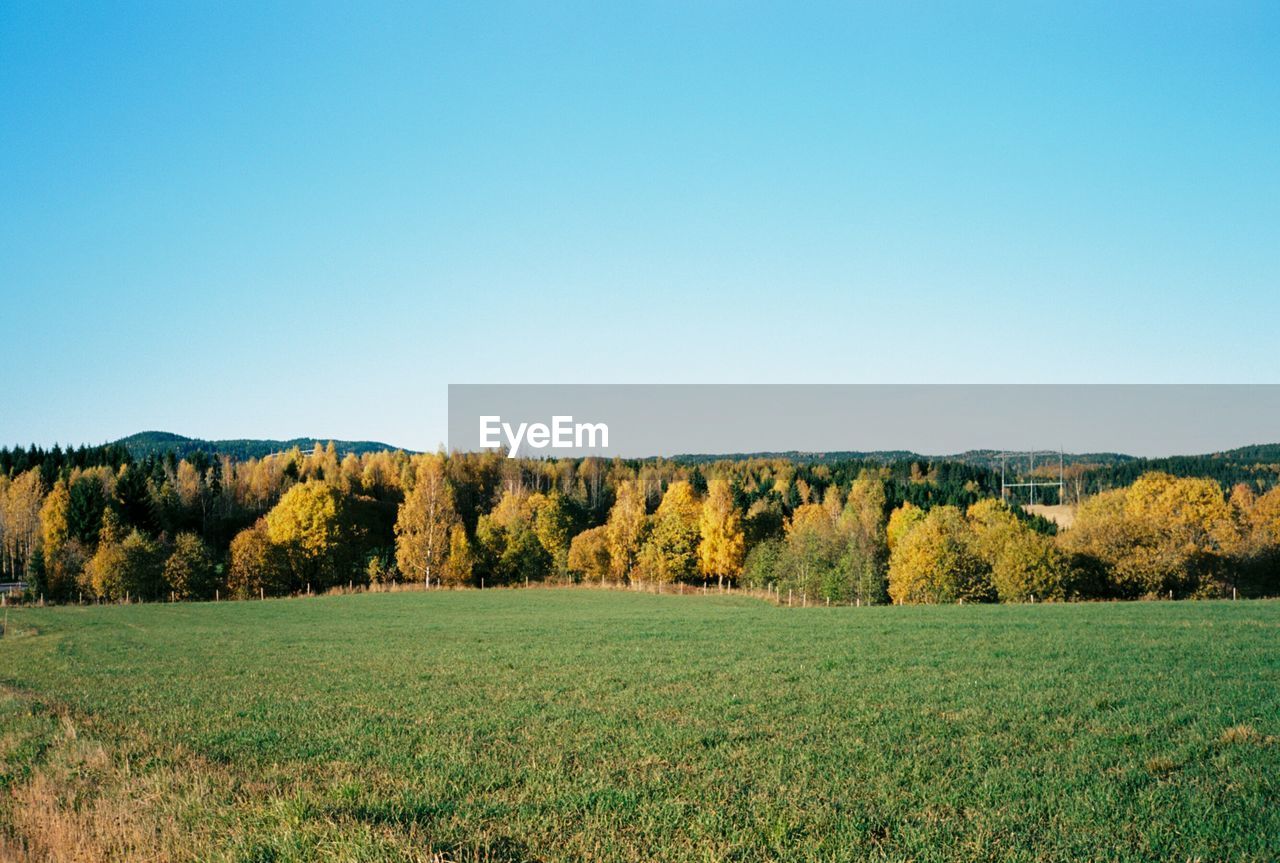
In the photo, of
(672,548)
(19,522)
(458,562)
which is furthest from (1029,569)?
(19,522)

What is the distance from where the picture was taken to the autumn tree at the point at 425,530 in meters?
90.1

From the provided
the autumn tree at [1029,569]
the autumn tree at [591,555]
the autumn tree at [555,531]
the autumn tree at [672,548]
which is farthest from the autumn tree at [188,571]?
the autumn tree at [1029,569]

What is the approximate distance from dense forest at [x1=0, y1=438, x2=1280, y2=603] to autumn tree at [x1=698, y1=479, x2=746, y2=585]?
16 cm

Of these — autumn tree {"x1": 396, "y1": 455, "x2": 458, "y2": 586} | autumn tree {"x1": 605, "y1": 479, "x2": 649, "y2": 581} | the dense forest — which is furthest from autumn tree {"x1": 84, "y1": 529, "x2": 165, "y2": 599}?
autumn tree {"x1": 605, "y1": 479, "x2": 649, "y2": 581}

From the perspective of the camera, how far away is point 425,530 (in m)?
92.3

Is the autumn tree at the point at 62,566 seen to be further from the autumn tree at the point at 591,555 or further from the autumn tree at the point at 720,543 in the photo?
the autumn tree at the point at 720,543

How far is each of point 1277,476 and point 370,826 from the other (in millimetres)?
185775

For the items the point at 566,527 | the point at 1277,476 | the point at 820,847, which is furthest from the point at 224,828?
the point at 1277,476

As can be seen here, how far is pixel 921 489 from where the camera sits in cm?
13962

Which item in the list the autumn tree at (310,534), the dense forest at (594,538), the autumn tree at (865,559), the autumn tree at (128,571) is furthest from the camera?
the autumn tree at (310,534)

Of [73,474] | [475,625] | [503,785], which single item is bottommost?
[475,625]

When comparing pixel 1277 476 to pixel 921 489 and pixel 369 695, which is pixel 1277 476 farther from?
pixel 369 695

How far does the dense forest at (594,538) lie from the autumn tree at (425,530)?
22 centimetres

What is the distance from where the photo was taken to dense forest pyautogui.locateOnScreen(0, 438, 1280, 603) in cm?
6694
